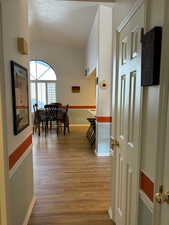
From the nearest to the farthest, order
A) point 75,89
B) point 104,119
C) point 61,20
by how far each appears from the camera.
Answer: point 104,119
point 61,20
point 75,89

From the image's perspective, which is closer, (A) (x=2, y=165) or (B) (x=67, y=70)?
(A) (x=2, y=165)

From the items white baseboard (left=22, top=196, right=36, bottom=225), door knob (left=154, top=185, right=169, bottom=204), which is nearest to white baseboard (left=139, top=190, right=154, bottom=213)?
door knob (left=154, top=185, right=169, bottom=204)

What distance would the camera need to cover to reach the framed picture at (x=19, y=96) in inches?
65.1

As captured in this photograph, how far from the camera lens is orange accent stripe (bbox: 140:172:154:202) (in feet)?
3.70

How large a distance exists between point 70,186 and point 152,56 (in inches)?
97.3

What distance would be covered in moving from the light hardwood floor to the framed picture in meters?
1.18

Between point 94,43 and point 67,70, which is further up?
point 94,43

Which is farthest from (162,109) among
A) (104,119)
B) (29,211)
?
(104,119)

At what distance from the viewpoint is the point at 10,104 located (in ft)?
5.14

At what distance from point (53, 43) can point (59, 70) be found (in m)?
1.16

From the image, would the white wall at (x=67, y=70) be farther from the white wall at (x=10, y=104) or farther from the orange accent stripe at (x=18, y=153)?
the orange accent stripe at (x=18, y=153)

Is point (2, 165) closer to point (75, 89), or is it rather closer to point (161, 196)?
point (161, 196)

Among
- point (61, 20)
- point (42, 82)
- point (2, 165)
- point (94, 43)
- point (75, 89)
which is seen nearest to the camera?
point (2, 165)

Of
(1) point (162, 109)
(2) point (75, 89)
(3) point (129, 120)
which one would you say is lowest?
(3) point (129, 120)
